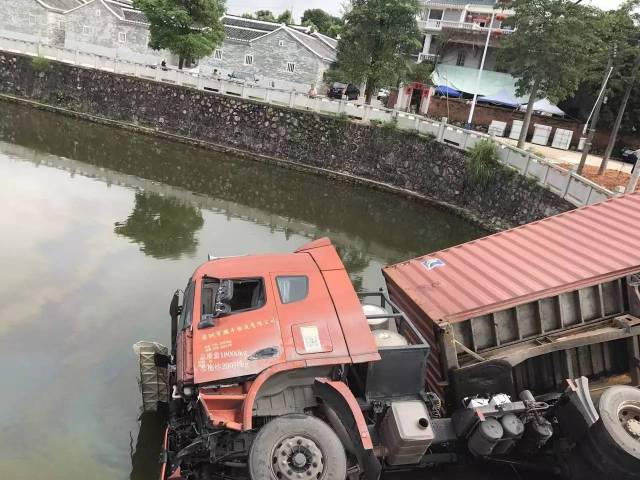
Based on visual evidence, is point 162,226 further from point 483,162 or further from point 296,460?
point 483,162

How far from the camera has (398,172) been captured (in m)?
19.9

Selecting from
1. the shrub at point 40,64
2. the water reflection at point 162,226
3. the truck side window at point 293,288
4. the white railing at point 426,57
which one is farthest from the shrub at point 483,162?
the shrub at point 40,64

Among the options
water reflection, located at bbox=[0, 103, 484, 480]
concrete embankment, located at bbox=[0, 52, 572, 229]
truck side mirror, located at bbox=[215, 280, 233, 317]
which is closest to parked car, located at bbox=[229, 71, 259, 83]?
concrete embankment, located at bbox=[0, 52, 572, 229]

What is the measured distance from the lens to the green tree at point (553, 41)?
16.6 meters

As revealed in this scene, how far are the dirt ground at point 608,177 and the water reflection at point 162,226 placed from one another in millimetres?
12238

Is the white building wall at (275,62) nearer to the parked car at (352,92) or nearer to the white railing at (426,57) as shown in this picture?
the parked car at (352,92)

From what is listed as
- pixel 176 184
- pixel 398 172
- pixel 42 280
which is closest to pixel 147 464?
pixel 42 280

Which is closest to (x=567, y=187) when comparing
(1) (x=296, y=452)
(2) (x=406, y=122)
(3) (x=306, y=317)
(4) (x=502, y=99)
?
(2) (x=406, y=122)

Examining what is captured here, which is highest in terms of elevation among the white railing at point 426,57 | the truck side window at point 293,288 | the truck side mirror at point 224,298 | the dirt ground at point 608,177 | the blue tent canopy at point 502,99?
the white railing at point 426,57

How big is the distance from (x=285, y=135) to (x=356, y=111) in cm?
318

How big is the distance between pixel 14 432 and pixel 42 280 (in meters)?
3.74

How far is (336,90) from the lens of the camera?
33812 mm

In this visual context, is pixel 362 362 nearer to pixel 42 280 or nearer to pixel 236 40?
pixel 42 280

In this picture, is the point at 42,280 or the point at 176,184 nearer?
the point at 42,280
